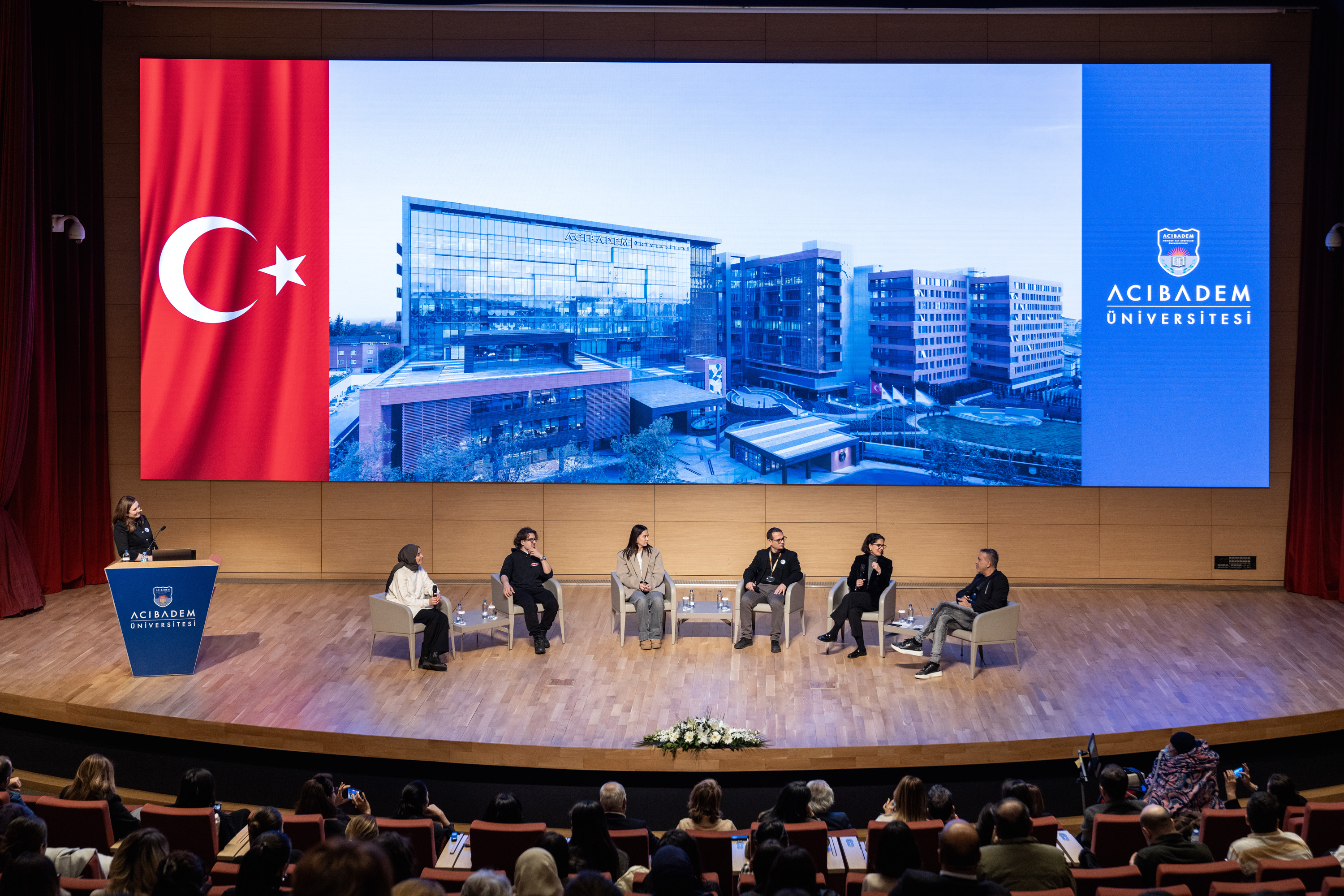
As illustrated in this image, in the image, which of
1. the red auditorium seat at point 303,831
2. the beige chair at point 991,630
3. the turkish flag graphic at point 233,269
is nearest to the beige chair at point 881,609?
the beige chair at point 991,630

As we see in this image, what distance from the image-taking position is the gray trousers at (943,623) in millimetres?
7316

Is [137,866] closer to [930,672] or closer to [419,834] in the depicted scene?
[419,834]

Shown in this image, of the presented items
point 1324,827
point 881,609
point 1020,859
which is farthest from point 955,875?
point 881,609

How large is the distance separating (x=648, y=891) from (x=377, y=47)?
854cm

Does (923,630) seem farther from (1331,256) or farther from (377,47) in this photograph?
(377,47)

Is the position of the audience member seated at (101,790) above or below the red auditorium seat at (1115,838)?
above

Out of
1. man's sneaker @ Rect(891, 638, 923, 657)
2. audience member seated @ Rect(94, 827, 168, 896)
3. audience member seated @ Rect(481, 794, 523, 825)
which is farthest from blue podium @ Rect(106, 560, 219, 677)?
man's sneaker @ Rect(891, 638, 923, 657)

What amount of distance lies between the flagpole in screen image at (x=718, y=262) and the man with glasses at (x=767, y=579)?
70.9 inches

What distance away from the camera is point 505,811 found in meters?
4.23

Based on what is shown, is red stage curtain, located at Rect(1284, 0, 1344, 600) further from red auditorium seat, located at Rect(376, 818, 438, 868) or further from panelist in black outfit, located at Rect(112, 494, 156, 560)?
panelist in black outfit, located at Rect(112, 494, 156, 560)

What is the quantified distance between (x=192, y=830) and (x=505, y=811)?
1.24 metres

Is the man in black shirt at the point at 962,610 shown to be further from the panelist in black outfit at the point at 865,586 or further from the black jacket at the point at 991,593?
the panelist in black outfit at the point at 865,586

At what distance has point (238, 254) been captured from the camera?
379 inches

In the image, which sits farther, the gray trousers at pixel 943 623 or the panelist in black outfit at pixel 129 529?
the panelist in black outfit at pixel 129 529
